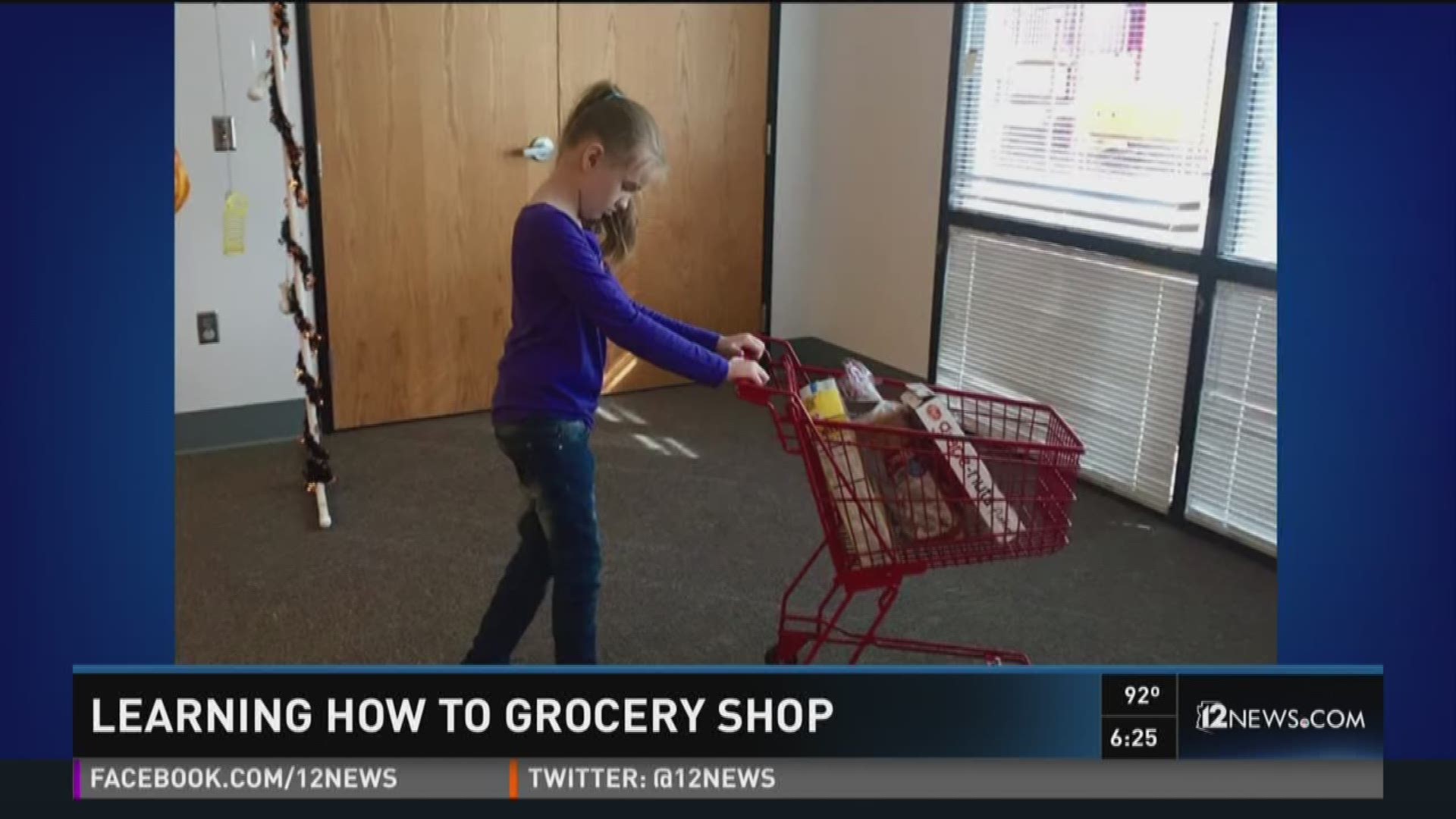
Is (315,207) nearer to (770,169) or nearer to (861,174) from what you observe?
(770,169)

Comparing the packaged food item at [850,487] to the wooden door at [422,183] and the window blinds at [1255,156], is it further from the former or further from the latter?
the wooden door at [422,183]

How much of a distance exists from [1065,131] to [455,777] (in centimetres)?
285

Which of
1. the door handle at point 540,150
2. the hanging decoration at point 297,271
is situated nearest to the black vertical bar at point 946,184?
the door handle at point 540,150

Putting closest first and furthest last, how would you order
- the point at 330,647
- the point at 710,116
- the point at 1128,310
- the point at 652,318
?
the point at 652,318, the point at 330,647, the point at 1128,310, the point at 710,116

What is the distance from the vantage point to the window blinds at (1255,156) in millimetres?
2951

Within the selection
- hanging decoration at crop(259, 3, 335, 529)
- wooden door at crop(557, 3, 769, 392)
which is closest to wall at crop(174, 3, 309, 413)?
hanging decoration at crop(259, 3, 335, 529)

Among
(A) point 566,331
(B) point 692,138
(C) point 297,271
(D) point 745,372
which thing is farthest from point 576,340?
(B) point 692,138

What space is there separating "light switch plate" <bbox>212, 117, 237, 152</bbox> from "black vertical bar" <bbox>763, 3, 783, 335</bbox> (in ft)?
6.40

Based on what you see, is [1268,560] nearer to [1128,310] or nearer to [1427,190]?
[1128,310]

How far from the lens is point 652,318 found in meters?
2.01

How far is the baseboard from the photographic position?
3.81 metres

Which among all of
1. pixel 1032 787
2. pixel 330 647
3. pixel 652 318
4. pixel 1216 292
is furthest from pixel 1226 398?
pixel 330 647

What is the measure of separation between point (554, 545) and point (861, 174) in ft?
9.24

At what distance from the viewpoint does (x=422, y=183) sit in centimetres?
398
